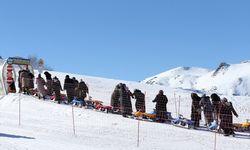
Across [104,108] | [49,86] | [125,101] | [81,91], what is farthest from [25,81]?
[125,101]

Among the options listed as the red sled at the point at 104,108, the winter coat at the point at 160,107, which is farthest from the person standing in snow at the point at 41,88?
the winter coat at the point at 160,107

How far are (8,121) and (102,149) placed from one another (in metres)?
7.53

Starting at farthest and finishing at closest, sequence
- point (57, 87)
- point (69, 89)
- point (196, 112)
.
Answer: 1. point (57, 87)
2. point (69, 89)
3. point (196, 112)

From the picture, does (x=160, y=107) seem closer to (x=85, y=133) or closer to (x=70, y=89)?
(x=85, y=133)

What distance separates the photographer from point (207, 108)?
2489 centimetres

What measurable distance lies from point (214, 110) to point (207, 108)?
1.66 ft

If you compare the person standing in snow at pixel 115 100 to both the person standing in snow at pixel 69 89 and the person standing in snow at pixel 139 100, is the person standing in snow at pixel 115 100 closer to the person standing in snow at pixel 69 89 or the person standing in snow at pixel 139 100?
the person standing in snow at pixel 139 100

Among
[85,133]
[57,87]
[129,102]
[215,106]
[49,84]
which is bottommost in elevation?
[85,133]

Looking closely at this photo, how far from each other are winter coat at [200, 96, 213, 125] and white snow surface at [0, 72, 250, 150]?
1942 millimetres

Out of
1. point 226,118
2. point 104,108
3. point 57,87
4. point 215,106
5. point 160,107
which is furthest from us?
point 57,87

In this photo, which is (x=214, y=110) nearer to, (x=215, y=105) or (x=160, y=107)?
(x=215, y=105)

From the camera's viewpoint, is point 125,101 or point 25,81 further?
point 25,81

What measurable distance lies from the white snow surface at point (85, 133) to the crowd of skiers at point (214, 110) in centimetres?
93

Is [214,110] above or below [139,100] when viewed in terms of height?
below
